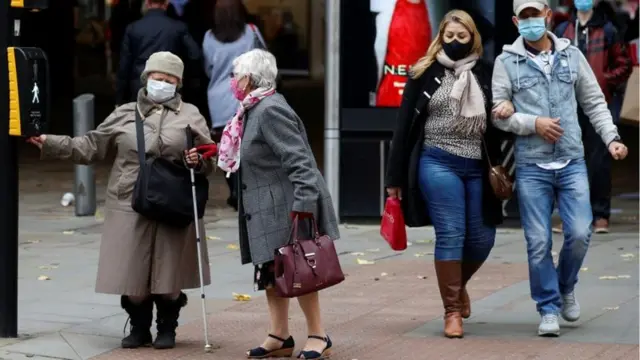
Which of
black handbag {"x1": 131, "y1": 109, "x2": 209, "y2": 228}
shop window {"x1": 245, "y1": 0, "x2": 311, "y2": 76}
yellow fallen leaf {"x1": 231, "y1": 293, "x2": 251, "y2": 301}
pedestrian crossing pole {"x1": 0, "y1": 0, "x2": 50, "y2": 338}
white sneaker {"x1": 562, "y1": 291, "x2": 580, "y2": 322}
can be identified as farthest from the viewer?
shop window {"x1": 245, "y1": 0, "x2": 311, "y2": 76}

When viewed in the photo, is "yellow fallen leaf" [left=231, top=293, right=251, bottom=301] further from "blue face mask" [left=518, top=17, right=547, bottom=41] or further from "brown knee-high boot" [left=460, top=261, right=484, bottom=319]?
"blue face mask" [left=518, top=17, right=547, bottom=41]

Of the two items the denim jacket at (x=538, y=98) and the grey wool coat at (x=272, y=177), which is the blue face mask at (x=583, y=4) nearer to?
the denim jacket at (x=538, y=98)

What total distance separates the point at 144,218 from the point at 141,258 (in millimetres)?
202

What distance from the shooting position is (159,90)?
770 cm

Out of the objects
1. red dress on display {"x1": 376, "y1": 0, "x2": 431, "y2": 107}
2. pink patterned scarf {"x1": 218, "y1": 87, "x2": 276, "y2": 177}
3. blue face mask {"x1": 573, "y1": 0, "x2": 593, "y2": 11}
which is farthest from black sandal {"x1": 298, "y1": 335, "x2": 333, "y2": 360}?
red dress on display {"x1": 376, "y1": 0, "x2": 431, "y2": 107}

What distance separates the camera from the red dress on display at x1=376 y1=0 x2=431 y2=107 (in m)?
12.6

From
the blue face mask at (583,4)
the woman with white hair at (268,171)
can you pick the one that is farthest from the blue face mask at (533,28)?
the blue face mask at (583,4)

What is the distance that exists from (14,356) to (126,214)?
2.95 ft

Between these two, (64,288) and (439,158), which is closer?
(439,158)

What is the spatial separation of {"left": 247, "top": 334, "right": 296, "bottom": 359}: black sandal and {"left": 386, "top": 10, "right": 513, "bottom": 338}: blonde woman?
3.00 feet

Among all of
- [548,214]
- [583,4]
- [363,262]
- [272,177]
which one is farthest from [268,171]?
[583,4]

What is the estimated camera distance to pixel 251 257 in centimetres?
742

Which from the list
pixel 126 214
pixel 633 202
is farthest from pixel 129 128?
pixel 633 202

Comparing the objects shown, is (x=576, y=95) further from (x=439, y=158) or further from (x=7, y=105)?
(x=7, y=105)
